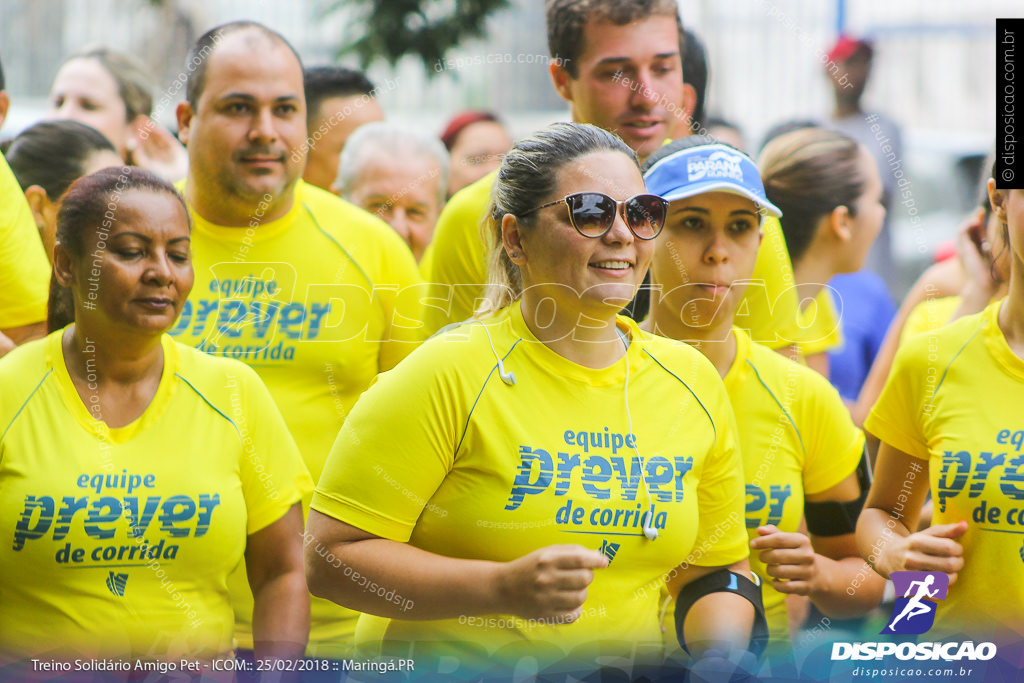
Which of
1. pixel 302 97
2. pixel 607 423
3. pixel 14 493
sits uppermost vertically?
pixel 302 97

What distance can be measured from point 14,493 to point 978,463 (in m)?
1.98

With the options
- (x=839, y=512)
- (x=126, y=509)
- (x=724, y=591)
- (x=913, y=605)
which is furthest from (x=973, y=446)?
(x=126, y=509)

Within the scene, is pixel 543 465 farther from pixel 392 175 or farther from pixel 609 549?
pixel 392 175

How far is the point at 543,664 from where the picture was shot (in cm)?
207

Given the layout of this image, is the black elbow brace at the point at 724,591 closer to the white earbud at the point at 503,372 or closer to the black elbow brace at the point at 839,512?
the black elbow brace at the point at 839,512

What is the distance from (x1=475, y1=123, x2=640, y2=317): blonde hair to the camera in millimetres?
2189

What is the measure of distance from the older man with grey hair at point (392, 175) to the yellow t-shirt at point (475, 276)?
0.64 metres

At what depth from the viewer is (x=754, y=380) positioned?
2666 mm

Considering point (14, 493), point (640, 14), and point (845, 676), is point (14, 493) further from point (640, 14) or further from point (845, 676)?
point (640, 14)

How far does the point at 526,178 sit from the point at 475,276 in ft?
2.55

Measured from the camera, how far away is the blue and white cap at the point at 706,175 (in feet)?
8.36

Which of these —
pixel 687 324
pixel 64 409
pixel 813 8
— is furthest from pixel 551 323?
pixel 813 8

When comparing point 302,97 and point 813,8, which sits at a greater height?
point 813,8

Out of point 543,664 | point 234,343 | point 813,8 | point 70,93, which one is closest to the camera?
point 543,664
